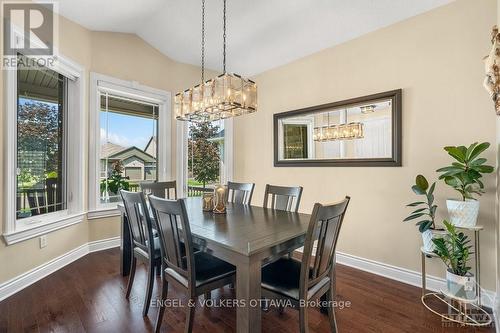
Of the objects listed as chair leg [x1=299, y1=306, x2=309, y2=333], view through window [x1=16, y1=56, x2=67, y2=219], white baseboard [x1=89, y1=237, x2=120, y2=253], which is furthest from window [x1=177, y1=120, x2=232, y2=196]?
chair leg [x1=299, y1=306, x2=309, y2=333]

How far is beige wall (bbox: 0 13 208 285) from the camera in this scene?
2473mm

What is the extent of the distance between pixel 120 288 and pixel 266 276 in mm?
1653

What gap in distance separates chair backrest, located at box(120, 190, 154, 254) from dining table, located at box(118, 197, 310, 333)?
0.36m

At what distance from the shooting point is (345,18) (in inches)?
112

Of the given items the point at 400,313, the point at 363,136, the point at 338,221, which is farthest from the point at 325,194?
the point at 338,221

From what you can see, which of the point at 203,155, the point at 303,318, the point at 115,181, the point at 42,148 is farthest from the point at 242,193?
the point at 42,148

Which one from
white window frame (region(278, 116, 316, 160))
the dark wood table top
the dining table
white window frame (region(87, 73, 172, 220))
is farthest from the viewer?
white window frame (region(278, 116, 316, 160))

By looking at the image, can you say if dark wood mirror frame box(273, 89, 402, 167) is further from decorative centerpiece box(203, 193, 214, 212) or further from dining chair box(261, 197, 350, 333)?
decorative centerpiece box(203, 193, 214, 212)

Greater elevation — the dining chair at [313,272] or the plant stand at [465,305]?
the dining chair at [313,272]

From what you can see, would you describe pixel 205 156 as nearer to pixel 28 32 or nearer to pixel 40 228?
pixel 40 228

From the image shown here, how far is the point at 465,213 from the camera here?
204 cm

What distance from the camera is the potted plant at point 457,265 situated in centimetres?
201

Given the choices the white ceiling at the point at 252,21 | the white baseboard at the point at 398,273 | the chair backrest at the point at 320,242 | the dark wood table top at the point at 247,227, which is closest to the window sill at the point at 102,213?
the dark wood table top at the point at 247,227

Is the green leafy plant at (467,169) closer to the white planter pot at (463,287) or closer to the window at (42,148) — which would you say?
the white planter pot at (463,287)
